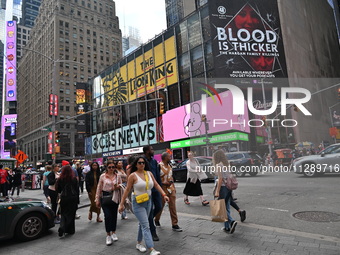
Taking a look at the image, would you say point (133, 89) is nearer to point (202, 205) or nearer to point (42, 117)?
point (202, 205)

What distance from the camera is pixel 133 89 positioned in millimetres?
44781

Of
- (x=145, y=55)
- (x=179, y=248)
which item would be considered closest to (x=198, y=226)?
(x=179, y=248)

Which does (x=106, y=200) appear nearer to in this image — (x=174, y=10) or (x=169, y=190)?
(x=169, y=190)

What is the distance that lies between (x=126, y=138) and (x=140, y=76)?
11.0m

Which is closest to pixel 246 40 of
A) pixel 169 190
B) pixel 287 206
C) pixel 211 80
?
pixel 211 80

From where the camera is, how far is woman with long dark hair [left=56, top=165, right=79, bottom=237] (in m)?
5.79

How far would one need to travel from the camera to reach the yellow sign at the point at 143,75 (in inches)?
1517

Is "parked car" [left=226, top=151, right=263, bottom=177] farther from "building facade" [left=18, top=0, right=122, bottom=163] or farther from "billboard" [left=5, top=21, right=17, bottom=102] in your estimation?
"building facade" [left=18, top=0, right=122, bottom=163]

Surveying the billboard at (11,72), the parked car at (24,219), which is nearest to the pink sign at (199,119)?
the parked car at (24,219)

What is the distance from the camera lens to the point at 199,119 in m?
33.0

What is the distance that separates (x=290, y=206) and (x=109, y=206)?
512 centimetres

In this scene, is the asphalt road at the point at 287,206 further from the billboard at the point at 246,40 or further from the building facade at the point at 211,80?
the billboard at the point at 246,40

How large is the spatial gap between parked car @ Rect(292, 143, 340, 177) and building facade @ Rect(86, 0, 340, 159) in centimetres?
1371

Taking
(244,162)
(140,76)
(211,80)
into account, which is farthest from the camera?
(140,76)
